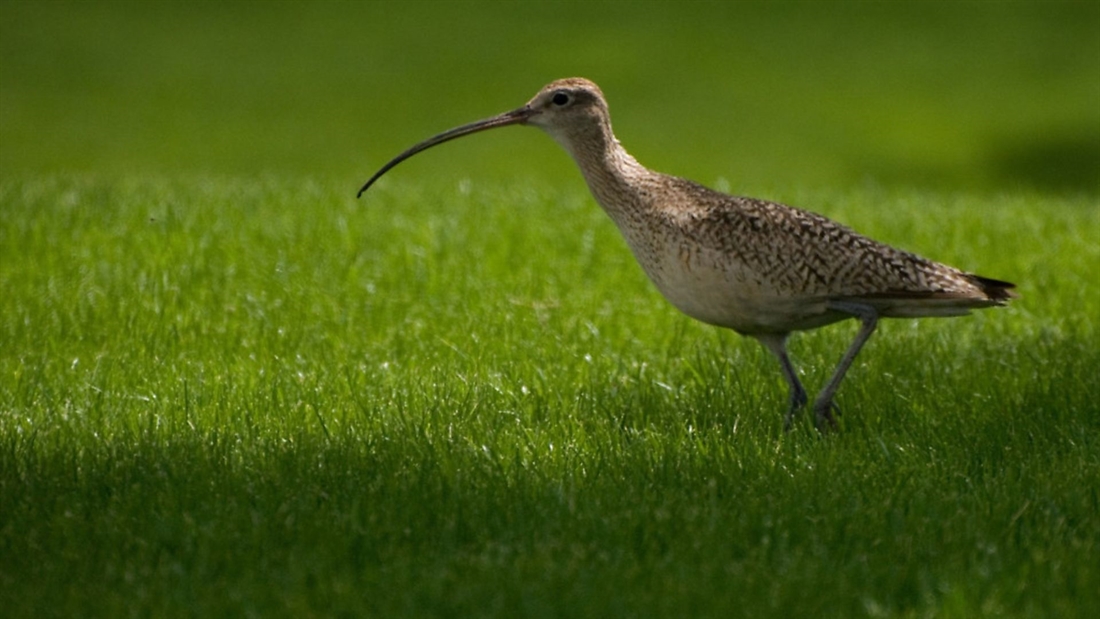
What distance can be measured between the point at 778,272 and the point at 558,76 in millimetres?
17025

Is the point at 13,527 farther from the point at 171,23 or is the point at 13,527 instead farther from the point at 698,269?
the point at 171,23

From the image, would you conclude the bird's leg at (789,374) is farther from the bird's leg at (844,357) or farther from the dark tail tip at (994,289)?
the dark tail tip at (994,289)

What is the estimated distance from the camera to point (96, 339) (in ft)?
27.5

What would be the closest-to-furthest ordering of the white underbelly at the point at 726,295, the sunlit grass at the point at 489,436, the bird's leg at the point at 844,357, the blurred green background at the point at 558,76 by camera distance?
the sunlit grass at the point at 489,436, the white underbelly at the point at 726,295, the bird's leg at the point at 844,357, the blurred green background at the point at 558,76

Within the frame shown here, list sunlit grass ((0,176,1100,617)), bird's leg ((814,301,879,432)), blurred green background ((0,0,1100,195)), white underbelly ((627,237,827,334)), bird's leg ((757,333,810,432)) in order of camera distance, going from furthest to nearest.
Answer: blurred green background ((0,0,1100,195))
bird's leg ((757,333,810,432))
bird's leg ((814,301,879,432))
white underbelly ((627,237,827,334))
sunlit grass ((0,176,1100,617))

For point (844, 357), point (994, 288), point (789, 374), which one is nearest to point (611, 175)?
point (789, 374)

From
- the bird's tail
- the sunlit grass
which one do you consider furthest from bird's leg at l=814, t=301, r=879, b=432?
the bird's tail

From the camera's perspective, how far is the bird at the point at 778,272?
6469mm

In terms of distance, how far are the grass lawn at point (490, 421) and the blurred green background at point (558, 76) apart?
719cm

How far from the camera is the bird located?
6.47 meters

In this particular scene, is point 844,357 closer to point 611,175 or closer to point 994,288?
point 994,288

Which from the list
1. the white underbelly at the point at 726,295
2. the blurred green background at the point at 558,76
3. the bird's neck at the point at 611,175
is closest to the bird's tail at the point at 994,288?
the white underbelly at the point at 726,295

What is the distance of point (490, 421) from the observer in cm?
664

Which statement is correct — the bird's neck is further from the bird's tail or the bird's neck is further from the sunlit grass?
the bird's tail
